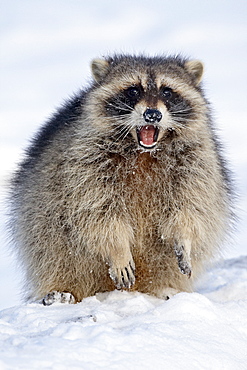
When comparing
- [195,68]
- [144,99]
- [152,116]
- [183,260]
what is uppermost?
[195,68]

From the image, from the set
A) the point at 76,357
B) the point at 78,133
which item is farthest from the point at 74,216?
the point at 76,357

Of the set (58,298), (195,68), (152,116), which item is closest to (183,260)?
(58,298)

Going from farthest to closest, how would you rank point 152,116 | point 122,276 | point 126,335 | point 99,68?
point 99,68
point 122,276
point 152,116
point 126,335

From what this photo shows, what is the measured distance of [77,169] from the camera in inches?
151

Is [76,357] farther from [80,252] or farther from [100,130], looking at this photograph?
[100,130]

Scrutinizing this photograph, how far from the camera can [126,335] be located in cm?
232

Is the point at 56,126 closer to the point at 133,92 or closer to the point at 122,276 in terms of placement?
the point at 133,92

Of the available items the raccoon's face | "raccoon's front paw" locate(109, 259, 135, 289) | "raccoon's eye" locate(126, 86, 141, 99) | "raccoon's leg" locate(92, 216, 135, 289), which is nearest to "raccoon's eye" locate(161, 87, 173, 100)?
the raccoon's face

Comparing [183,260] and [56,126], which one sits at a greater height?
[56,126]

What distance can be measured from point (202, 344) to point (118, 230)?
1279mm

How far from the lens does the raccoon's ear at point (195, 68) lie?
4.32 m

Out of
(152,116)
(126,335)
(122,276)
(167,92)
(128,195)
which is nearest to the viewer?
(126,335)

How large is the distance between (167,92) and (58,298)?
149 cm

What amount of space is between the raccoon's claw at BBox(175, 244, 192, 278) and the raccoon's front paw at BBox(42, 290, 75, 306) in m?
0.69
